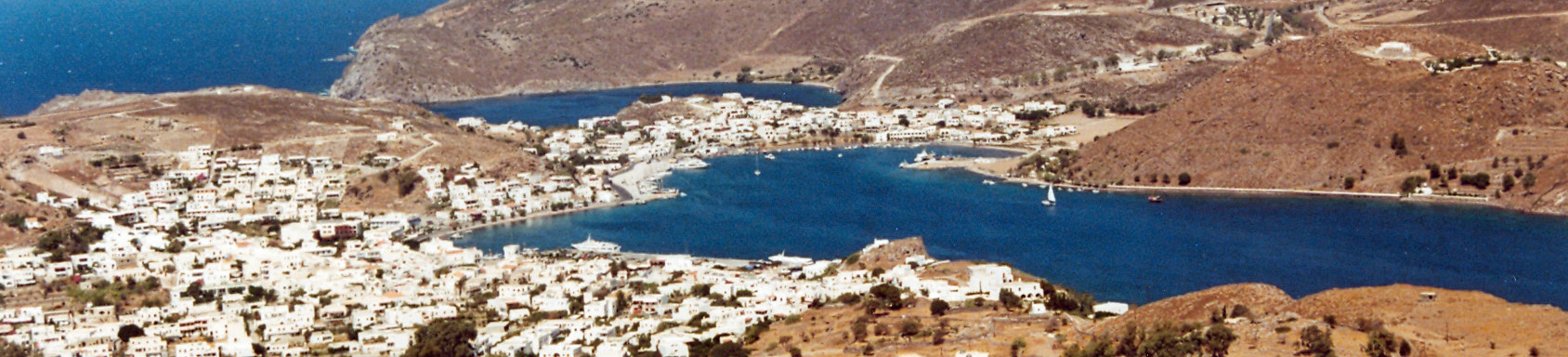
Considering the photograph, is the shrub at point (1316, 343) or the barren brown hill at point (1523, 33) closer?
the shrub at point (1316, 343)

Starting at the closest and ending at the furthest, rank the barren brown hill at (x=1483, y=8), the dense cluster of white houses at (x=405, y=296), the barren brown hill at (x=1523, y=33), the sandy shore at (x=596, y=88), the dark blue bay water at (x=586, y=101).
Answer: the dense cluster of white houses at (x=405, y=296) → the barren brown hill at (x=1523, y=33) → the barren brown hill at (x=1483, y=8) → the dark blue bay water at (x=586, y=101) → the sandy shore at (x=596, y=88)

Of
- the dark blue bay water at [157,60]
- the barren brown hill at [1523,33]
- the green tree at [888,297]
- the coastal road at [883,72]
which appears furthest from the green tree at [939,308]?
the dark blue bay water at [157,60]

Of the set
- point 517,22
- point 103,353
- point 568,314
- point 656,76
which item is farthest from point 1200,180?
point 517,22

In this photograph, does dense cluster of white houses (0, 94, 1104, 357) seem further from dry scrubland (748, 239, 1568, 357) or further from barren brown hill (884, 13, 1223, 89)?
barren brown hill (884, 13, 1223, 89)

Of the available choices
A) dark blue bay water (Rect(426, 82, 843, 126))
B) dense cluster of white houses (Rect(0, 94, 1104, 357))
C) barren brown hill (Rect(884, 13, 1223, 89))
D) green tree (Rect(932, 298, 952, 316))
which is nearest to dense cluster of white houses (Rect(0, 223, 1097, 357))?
dense cluster of white houses (Rect(0, 94, 1104, 357))

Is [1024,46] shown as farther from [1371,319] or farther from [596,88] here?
[1371,319]

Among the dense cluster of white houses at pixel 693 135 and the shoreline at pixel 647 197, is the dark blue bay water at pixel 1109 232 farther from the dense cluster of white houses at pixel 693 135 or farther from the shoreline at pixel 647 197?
the dense cluster of white houses at pixel 693 135

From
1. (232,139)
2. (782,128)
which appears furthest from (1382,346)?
(782,128)
